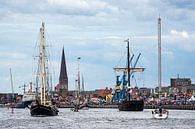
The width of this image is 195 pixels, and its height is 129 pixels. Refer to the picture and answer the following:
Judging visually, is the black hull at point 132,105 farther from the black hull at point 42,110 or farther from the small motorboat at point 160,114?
the black hull at point 42,110

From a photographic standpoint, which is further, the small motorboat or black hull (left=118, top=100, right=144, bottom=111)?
black hull (left=118, top=100, right=144, bottom=111)

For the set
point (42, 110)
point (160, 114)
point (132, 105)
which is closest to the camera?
point (42, 110)

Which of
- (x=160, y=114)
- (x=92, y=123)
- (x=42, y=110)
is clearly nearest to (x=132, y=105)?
(x=160, y=114)

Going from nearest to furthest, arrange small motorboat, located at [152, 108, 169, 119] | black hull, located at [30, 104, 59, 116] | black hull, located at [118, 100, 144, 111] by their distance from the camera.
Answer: black hull, located at [30, 104, 59, 116] < small motorboat, located at [152, 108, 169, 119] < black hull, located at [118, 100, 144, 111]

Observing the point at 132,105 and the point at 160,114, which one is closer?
the point at 160,114

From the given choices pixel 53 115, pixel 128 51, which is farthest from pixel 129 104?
pixel 53 115

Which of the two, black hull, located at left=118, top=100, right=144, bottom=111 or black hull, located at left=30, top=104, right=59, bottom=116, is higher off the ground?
black hull, located at left=30, top=104, right=59, bottom=116

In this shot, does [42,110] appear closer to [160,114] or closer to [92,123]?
[92,123]

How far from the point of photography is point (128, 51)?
193875 mm

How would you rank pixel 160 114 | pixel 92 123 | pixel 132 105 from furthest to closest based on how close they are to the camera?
pixel 132 105 → pixel 160 114 → pixel 92 123

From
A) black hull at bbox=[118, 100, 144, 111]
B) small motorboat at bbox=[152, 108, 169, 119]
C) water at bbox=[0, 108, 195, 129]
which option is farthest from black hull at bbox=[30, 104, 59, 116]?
black hull at bbox=[118, 100, 144, 111]

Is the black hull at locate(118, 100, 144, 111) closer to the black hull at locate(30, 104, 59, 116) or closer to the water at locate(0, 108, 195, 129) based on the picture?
the water at locate(0, 108, 195, 129)

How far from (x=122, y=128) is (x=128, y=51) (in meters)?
102

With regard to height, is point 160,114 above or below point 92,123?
above
